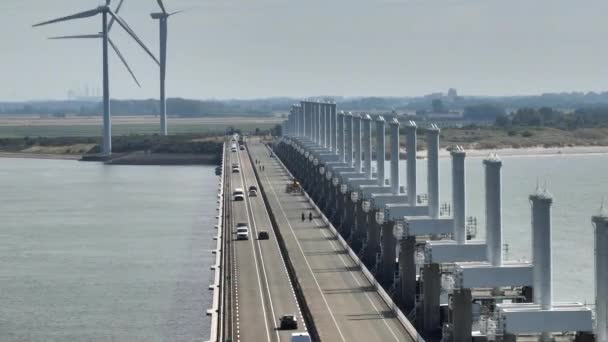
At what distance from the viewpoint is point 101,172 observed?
10456 cm

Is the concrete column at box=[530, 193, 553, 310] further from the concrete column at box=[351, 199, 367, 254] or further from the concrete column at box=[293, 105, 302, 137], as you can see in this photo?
the concrete column at box=[293, 105, 302, 137]

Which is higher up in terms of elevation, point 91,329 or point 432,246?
point 432,246

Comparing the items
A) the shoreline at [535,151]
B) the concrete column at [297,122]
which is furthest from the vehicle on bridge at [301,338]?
the shoreline at [535,151]

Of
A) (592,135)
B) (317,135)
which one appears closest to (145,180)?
(317,135)

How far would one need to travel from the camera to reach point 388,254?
39.3m

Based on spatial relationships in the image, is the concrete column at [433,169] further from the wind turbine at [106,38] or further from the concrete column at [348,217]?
the wind turbine at [106,38]

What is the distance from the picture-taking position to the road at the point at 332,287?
29.3m

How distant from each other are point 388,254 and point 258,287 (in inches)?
214

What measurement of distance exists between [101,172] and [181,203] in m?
33.5

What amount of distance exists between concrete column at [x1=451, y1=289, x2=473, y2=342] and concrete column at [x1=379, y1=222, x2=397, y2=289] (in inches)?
450

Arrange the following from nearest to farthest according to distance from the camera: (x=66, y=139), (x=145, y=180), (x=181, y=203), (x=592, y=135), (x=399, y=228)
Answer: (x=399, y=228), (x=181, y=203), (x=145, y=180), (x=592, y=135), (x=66, y=139)

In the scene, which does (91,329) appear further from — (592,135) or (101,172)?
(592,135)

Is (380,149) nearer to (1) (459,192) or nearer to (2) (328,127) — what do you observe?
(1) (459,192)

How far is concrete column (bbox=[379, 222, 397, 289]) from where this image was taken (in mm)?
39031
